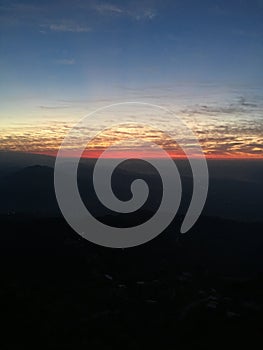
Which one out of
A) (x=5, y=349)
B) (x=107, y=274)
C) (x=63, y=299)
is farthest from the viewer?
(x=107, y=274)

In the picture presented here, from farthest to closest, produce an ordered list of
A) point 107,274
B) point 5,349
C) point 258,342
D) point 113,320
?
point 107,274 < point 113,320 < point 258,342 < point 5,349

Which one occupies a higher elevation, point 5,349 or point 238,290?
point 5,349

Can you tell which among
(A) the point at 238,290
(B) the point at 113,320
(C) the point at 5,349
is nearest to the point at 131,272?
(A) the point at 238,290

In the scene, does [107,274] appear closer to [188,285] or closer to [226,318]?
[188,285]

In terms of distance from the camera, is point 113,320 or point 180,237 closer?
point 113,320

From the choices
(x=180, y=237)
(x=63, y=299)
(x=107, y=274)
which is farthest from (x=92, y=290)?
(x=180, y=237)

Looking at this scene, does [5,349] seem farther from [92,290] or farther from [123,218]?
[123,218]
